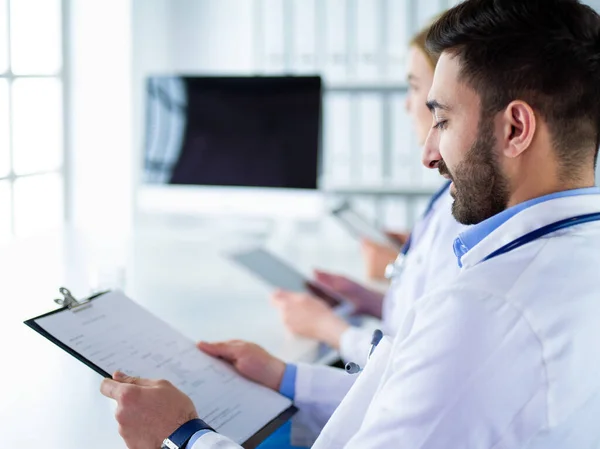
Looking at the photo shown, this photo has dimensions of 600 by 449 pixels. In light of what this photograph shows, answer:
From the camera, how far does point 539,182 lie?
3.14 ft

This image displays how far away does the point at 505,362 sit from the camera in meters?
0.83

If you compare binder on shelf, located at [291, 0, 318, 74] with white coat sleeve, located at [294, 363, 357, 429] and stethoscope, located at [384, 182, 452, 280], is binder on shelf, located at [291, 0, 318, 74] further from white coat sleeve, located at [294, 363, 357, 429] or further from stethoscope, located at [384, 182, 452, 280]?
white coat sleeve, located at [294, 363, 357, 429]

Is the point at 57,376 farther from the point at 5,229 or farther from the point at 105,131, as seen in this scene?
the point at 105,131

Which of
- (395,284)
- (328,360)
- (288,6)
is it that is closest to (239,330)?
(328,360)

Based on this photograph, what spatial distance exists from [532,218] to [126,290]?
4.33 feet

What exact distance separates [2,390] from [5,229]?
5.94ft

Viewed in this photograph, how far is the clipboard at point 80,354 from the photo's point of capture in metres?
1.10

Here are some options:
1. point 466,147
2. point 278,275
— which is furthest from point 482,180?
point 278,275

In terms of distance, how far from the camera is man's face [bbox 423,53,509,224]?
97cm

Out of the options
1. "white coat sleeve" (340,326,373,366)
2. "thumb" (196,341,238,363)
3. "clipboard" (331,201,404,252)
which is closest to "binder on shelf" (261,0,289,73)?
"clipboard" (331,201,404,252)

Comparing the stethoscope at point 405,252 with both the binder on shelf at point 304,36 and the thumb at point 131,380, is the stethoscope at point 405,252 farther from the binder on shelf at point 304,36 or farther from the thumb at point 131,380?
the binder on shelf at point 304,36

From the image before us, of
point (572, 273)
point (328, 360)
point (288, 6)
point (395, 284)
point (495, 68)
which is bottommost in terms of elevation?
point (328, 360)

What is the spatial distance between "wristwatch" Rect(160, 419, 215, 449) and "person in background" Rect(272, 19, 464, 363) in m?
0.57

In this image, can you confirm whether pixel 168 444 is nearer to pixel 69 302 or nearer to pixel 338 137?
pixel 69 302
